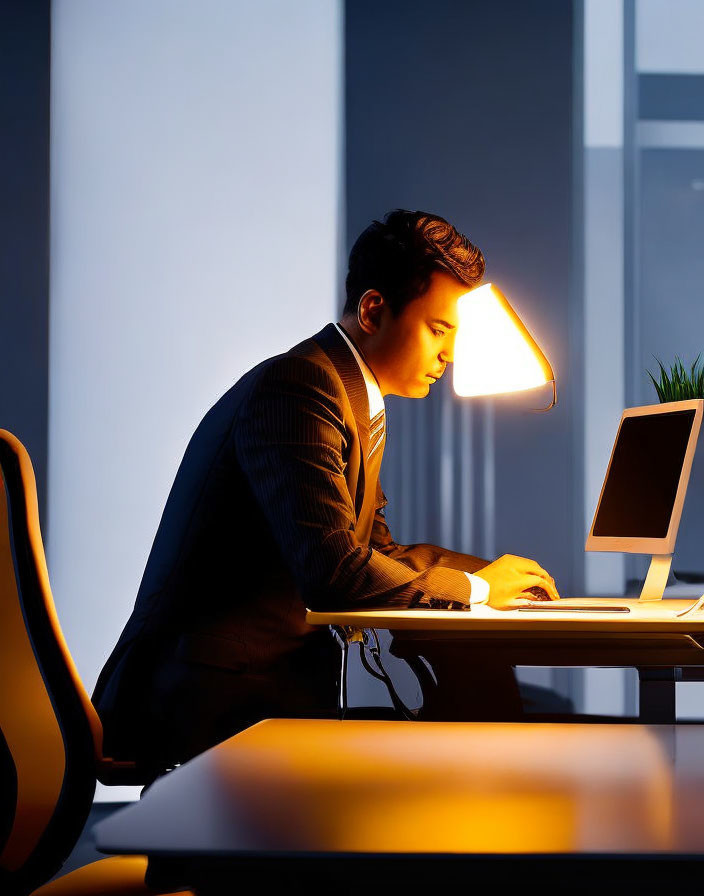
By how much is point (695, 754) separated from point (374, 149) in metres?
2.99

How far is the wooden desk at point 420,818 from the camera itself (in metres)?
0.51

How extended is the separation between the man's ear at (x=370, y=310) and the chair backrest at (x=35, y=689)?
0.98m

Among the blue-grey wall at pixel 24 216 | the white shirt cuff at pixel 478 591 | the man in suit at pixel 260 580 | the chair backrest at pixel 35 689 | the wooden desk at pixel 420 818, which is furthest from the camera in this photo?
the blue-grey wall at pixel 24 216


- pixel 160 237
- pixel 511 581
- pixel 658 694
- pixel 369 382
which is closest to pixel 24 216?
pixel 160 237

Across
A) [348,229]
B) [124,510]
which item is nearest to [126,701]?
[124,510]

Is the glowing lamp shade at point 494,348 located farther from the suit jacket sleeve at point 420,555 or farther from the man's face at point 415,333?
the suit jacket sleeve at point 420,555

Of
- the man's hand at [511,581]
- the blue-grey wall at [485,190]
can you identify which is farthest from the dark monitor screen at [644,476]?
the blue-grey wall at [485,190]

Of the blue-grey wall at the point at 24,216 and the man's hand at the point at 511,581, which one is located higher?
the blue-grey wall at the point at 24,216

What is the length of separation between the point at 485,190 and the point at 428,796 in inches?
122

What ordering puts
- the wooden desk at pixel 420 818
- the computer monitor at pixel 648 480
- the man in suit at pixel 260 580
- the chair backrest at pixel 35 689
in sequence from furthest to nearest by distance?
the computer monitor at pixel 648 480
the man in suit at pixel 260 580
the chair backrest at pixel 35 689
the wooden desk at pixel 420 818

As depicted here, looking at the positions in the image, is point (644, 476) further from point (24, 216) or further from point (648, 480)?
point (24, 216)

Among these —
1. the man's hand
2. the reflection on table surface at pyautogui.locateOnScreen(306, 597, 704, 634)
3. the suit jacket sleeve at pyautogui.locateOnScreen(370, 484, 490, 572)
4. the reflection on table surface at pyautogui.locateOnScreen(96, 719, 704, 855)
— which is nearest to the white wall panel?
the suit jacket sleeve at pyautogui.locateOnScreen(370, 484, 490, 572)

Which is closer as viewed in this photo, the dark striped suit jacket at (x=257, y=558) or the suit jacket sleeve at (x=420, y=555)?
the dark striped suit jacket at (x=257, y=558)

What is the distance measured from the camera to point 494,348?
78.7 inches
